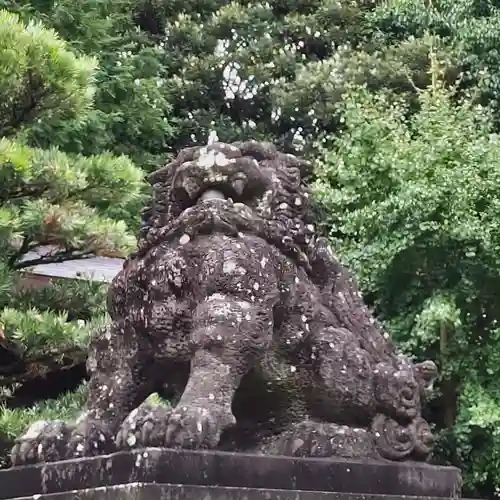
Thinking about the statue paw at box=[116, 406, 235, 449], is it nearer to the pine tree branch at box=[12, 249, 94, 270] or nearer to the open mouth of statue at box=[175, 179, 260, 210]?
the open mouth of statue at box=[175, 179, 260, 210]

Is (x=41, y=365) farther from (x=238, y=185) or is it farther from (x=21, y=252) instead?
(x=238, y=185)

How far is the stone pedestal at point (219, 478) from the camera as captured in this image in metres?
2.97

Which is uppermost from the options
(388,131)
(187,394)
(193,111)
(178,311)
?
(193,111)

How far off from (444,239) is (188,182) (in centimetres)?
515

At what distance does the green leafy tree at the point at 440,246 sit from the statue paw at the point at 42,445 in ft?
16.4

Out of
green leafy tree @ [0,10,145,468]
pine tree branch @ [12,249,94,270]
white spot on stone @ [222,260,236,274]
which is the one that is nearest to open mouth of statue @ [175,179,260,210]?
white spot on stone @ [222,260,236,274]

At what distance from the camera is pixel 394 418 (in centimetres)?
364

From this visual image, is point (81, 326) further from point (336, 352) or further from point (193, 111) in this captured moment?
point (193, 111)

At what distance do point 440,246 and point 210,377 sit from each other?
18.5 ft

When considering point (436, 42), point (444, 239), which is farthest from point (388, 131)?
point (436, 42)

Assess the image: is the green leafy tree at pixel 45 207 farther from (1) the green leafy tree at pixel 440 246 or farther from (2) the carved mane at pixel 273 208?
(1) the green leafy tree at pixel 440 246

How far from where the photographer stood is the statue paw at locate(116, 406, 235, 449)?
9.92 feet

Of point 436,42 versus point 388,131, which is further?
point 436,42

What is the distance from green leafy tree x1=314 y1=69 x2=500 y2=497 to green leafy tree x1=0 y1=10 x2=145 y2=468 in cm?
274
